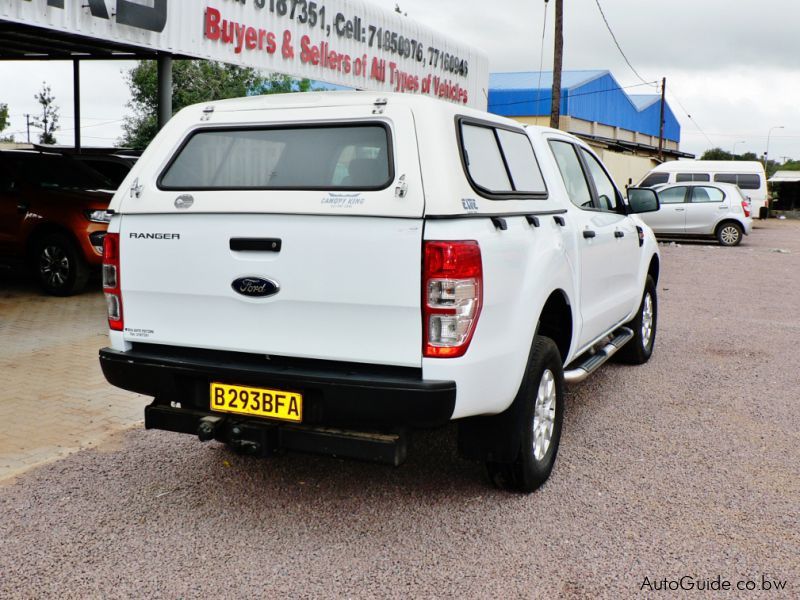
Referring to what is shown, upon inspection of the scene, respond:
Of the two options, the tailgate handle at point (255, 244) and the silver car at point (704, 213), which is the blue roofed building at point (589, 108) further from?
the tailgate handle at point (255, 244)

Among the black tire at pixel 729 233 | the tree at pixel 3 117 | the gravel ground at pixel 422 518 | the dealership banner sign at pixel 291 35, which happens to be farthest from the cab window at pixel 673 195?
the tree at pixel 3 117

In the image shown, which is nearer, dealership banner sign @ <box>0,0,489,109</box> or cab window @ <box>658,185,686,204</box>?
dealership banner sign @ <box>0,0,489,109</box>

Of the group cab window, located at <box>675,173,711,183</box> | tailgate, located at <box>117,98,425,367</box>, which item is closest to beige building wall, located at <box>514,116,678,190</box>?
cab window, located at <box>675,173,711,183</box>

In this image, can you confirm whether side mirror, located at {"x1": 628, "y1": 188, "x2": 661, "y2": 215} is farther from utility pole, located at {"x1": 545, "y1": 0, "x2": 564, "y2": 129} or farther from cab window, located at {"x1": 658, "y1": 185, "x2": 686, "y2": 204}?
cab window, located at {"x1": 658, "y1": 185, "x2": 686, "y2": 204}

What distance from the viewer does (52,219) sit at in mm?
10070

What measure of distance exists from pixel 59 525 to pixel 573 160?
151 inches

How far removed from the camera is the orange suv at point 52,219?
32.8 ft

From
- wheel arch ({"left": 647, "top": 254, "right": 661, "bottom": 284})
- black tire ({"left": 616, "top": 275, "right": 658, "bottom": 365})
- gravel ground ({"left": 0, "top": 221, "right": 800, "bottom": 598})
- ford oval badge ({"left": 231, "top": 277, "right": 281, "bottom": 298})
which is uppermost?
ford oval badge ({"left": 231, "top": 277, "right": 281, "bottom": 298})

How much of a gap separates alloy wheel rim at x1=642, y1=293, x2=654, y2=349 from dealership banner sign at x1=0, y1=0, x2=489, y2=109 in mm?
6712

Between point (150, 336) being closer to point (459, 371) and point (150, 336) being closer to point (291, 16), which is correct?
point (459, 371)

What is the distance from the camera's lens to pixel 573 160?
5.57 metres

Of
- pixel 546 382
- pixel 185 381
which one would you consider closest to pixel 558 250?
pixel 546 382

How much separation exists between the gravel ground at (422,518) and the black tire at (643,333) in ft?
4.22

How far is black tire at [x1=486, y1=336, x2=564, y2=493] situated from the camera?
155 inches
